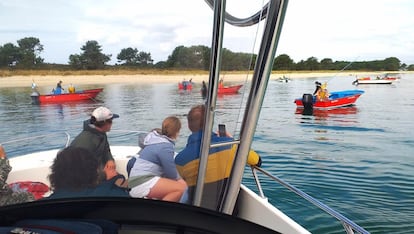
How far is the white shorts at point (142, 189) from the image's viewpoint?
1208 mm

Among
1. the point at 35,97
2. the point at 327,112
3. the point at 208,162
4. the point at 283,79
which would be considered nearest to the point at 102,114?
the point at 35,97

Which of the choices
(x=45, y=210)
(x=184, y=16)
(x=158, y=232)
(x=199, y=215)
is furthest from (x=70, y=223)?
(x=184, y=16)

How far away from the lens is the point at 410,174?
347 inches

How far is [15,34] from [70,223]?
1.73 ft

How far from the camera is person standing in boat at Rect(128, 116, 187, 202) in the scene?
4.02 feet

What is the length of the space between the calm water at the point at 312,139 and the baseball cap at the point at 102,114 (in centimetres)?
2

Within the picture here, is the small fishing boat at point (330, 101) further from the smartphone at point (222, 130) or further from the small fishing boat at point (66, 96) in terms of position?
the small fishing boat at point (66, 96)

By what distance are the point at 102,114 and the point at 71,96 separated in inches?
4.2

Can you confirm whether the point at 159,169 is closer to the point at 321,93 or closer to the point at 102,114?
the point at 102,114

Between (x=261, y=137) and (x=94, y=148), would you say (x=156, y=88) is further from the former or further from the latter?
(x=261, y=137)

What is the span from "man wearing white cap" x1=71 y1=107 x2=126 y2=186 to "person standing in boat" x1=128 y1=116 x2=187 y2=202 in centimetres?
10

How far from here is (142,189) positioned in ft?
4.01

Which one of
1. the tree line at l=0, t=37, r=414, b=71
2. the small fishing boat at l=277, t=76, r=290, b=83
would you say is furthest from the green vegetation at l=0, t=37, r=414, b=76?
the small fishing boat at l=277, t=76, r=290, b=83

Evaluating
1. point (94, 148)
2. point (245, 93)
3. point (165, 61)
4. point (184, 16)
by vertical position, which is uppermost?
point (184, 16)
